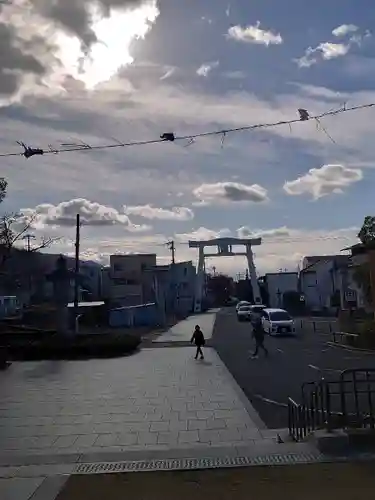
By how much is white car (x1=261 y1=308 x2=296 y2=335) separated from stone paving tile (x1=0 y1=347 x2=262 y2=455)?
13939 mm

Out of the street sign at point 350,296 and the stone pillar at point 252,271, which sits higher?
the stone pillar at point 252,271

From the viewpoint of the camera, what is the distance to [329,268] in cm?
6525

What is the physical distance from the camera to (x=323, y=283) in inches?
2672

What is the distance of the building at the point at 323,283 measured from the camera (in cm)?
6149

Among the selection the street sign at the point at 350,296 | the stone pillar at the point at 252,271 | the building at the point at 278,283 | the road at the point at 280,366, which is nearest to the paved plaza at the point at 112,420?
the road at the point at 280,366

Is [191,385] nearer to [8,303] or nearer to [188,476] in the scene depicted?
[188,476]

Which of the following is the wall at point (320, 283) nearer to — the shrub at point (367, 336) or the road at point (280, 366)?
the road at point (280, 366)

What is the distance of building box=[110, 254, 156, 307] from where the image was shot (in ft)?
223

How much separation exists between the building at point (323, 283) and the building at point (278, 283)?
6.97 feet

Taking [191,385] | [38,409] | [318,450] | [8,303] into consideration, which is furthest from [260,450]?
[8,303]

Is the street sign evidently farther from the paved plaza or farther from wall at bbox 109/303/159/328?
the paved plaza

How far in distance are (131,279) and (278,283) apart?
68.6ft

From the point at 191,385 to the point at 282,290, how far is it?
65.8 meters

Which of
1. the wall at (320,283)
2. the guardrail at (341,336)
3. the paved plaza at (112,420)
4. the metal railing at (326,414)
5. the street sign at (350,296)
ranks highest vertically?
the wall at (320,283)
